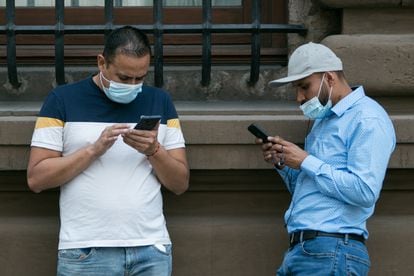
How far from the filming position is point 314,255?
3.88 metres

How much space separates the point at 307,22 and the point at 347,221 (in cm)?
131

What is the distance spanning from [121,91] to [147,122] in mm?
213

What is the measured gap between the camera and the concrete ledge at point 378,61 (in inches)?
179

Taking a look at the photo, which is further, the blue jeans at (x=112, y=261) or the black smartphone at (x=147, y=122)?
the blue jeans at (x=112, y=261)

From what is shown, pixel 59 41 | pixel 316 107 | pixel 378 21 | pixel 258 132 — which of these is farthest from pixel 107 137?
pixel 378 21

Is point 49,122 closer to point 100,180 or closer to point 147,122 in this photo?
point 100,180

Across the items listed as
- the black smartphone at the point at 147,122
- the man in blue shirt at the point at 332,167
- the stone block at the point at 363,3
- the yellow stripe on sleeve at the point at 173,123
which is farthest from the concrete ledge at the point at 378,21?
the black smartphone at the point at 147,122

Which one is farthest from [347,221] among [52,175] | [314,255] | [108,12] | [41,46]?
[41,46]

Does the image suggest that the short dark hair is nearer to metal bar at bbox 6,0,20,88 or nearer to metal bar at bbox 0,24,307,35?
metal bar at bbox 0,24,307,35

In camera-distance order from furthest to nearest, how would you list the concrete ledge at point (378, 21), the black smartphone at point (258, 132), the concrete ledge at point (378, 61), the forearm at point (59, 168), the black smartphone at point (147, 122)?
the concrete ledge at point (378, 21)
the concrete ledge at point (378, 61)
the black smartphone at point (258, 132)
the forearm at point (59, 168)
the black smartphone at point (147, 122)

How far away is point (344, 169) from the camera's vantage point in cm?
388

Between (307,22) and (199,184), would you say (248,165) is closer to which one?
(199,184)

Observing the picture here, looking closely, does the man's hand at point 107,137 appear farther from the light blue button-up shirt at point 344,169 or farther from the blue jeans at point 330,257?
the blue jeans at point 330,257

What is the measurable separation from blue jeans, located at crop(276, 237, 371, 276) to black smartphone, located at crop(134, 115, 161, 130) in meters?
0.72
